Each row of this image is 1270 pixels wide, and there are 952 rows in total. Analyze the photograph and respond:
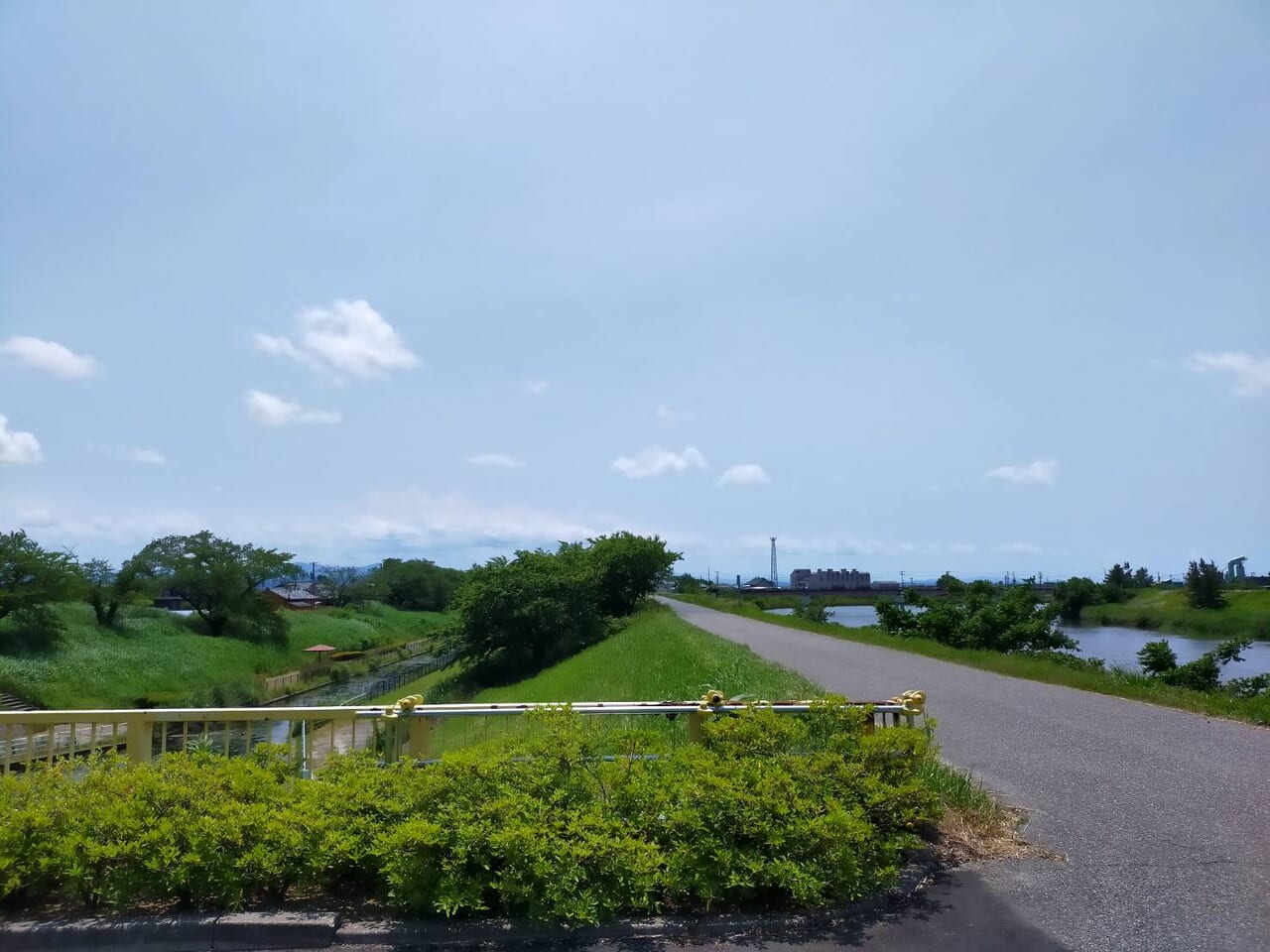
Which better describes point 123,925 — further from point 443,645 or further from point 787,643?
point 443,645

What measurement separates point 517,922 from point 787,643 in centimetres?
2131

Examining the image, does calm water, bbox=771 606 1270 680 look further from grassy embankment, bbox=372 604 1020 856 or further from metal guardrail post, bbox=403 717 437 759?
metal guardrail post, bbox=403 717 437 759

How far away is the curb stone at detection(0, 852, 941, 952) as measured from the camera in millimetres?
3943

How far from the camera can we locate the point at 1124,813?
620 cm

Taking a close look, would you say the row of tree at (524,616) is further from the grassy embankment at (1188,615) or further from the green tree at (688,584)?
the green tree at (688,584)

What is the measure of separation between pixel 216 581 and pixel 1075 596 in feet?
177

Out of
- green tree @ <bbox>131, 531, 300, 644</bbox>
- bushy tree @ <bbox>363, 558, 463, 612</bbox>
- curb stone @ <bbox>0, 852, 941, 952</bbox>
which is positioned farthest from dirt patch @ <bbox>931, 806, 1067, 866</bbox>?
bushy tree @ <bbox>363, 558, 463, 612</bbox>

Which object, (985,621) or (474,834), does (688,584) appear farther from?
(474,834)

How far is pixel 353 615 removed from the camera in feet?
231

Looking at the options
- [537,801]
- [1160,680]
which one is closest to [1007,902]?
[537,801]

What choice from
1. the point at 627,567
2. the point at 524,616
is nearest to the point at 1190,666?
the point at 524,616

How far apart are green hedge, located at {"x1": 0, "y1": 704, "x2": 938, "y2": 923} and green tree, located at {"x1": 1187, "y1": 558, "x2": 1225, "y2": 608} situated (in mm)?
61924

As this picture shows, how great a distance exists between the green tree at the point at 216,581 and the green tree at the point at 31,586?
31.4 ft

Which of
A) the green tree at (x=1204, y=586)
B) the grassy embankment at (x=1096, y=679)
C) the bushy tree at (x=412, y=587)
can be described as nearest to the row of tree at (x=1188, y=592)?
the green tree at (x=1204, y=586)
